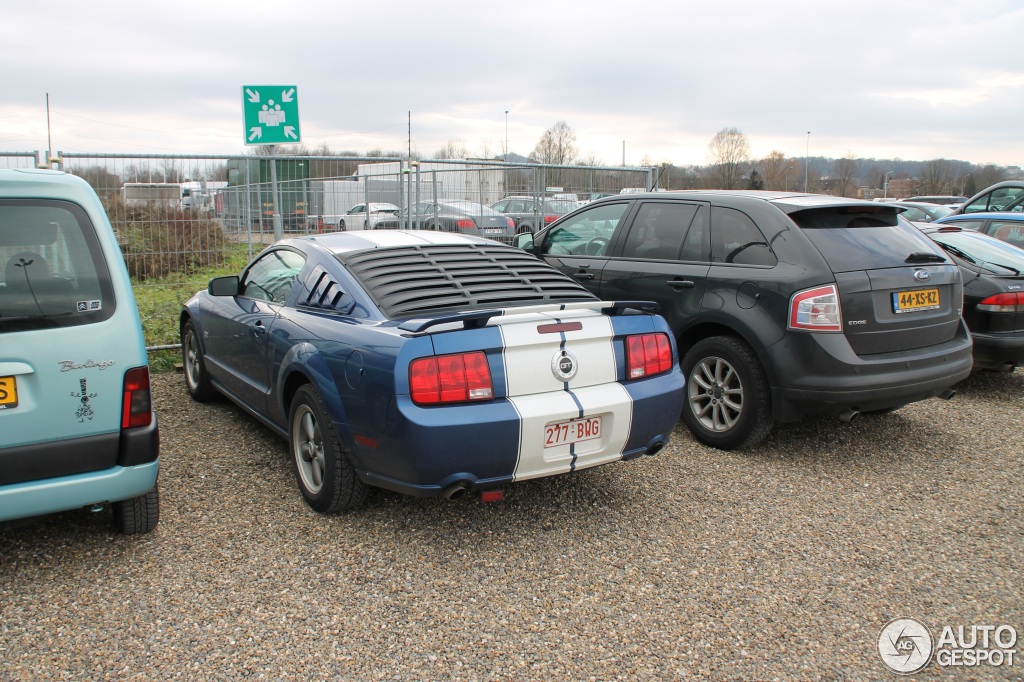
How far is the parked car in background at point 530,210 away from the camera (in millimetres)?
10516

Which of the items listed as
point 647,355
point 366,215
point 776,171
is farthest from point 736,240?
point 776,171

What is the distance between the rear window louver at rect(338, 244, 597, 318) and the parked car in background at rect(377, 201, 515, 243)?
482 centimetres

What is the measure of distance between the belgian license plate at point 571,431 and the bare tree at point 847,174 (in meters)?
60.3

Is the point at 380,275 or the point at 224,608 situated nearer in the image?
the point at 224,608

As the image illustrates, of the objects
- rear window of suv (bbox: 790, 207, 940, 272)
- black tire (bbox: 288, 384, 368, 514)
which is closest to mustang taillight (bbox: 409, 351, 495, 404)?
black tire (bbox: 288, 384, 368, 514)

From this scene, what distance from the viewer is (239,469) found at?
4734 mm

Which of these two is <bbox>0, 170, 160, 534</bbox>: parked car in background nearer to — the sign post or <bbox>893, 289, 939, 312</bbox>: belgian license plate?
<bbox>893, 289, 939, 312</bbox>: belgian license plate

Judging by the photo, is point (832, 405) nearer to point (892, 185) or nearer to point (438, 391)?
point (438, 391)

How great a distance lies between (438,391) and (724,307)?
97.8 inches

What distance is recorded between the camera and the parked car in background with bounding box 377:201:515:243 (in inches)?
375

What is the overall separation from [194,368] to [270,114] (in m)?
4.27

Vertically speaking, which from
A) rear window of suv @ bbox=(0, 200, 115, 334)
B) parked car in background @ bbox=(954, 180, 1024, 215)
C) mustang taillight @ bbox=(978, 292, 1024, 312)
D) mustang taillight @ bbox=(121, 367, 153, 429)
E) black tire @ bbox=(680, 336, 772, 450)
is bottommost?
black tire @ bbox=(680, 336, 772, 450)

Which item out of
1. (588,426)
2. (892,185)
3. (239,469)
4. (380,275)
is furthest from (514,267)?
(892,185)
